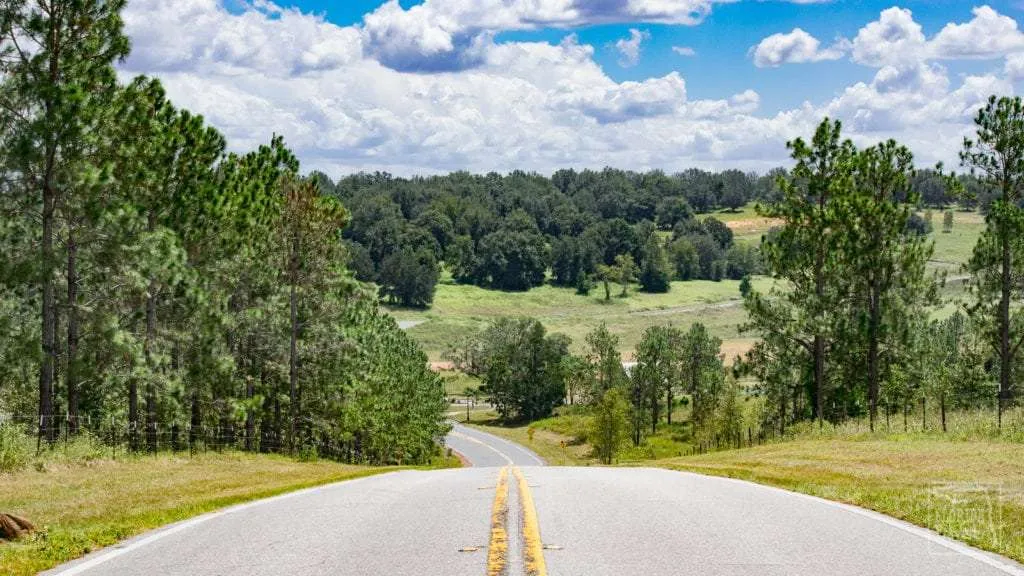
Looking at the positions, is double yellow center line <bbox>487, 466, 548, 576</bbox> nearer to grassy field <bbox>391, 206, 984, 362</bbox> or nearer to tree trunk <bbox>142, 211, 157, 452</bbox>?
tree trunk <bbox>142, 211, 157, 452</bbox>

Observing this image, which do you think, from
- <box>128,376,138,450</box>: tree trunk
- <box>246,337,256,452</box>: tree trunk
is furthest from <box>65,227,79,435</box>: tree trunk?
<box>246,337,256,452</box>: tree trunk

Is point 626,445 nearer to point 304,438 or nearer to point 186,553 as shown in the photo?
point 304,438

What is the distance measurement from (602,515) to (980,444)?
19085 mm

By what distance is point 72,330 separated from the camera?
25953mm

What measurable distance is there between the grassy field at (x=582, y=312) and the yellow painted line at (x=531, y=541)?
123m

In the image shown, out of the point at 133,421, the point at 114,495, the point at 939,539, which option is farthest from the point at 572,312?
the point at 939,539

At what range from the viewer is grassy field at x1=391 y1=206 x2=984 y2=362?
150875 millimetres

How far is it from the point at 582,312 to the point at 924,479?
163147 millimetres

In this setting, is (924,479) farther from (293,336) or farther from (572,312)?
(572,312)

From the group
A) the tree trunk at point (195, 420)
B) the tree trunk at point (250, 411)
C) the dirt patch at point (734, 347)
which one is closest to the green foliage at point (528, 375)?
the dirt patch at point (734, 347)

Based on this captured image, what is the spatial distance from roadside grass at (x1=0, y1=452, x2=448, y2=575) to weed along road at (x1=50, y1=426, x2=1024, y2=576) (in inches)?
18.3

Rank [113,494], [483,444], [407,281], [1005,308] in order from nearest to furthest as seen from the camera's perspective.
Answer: [113,494] < [1005,308] < [483,444] < [407,281]

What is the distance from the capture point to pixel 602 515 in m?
11.1

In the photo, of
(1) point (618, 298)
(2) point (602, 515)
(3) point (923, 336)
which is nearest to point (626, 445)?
(3) point (923, 336)
